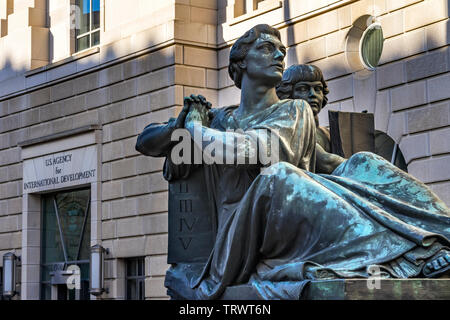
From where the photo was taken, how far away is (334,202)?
7.61 meters

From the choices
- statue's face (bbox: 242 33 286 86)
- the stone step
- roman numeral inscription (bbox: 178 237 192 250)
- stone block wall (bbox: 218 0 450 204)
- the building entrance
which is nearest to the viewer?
the stone step

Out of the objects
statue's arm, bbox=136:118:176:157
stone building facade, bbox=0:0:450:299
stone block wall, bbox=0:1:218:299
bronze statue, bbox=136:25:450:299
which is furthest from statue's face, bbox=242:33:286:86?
stone block wall, bbox=0:1:218:299

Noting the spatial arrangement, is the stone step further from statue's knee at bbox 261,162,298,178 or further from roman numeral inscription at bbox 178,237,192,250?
roman numeral inscription at bbox 178,237,192,250

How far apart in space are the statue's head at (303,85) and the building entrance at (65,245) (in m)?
17.3

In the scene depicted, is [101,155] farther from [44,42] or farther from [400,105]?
[400,105]

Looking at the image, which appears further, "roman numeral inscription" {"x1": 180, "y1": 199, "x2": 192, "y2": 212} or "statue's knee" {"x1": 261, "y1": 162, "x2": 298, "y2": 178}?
"roman numeral inscription" {"x1": 180, "y1": 199, "x2": 192, "y2": 212}

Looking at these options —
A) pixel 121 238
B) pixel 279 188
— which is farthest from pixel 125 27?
pixel 279 188

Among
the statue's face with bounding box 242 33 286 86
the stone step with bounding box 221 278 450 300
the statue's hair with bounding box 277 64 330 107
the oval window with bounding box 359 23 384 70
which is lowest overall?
the stone step with bounding box 221 278 450 300

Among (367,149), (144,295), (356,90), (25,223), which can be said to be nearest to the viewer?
(367,149)

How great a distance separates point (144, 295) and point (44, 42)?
826cm

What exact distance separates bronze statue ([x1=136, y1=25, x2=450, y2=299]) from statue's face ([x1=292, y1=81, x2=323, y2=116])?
4.79ft

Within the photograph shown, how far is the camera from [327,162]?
30.5 ft

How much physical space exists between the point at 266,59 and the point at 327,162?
1.03 metres

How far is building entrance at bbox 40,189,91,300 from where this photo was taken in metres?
27.7
